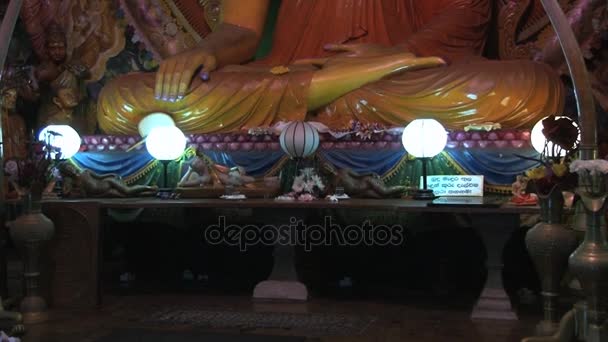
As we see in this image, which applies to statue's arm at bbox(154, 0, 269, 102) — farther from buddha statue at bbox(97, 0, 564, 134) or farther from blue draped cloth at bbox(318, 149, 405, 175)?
blue draped cloth at bbox(318, 149, 405, 175)

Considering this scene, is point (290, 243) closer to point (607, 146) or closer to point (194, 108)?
point (194, 108)

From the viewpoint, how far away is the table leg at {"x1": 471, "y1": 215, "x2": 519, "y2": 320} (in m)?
3.36

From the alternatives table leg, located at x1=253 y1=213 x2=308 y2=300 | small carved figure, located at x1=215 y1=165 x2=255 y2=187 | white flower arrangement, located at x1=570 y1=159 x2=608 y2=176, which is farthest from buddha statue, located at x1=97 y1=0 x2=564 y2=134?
white flower arrangement, located at x1=570 y1=159 x2=608 y2=176

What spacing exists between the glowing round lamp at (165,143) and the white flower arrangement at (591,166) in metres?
2.71

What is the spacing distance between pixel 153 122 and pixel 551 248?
10.1 ft

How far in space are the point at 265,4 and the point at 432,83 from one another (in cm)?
168

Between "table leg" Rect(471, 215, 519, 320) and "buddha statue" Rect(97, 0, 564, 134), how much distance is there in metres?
1.38

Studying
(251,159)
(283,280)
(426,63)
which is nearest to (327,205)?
(283,280)

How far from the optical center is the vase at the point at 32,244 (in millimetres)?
3277

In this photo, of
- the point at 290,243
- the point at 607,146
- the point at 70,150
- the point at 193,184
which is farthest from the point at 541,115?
the point at 70,150

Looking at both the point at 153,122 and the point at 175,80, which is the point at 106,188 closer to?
the point at 153,122

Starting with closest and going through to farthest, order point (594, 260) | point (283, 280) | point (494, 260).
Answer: point (594, 260), point (494, 260), point (283, 280)

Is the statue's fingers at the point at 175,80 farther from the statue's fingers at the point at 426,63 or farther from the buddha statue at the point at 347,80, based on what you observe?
the statue's fingers at the point at 426,63

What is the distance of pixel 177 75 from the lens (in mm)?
5098
